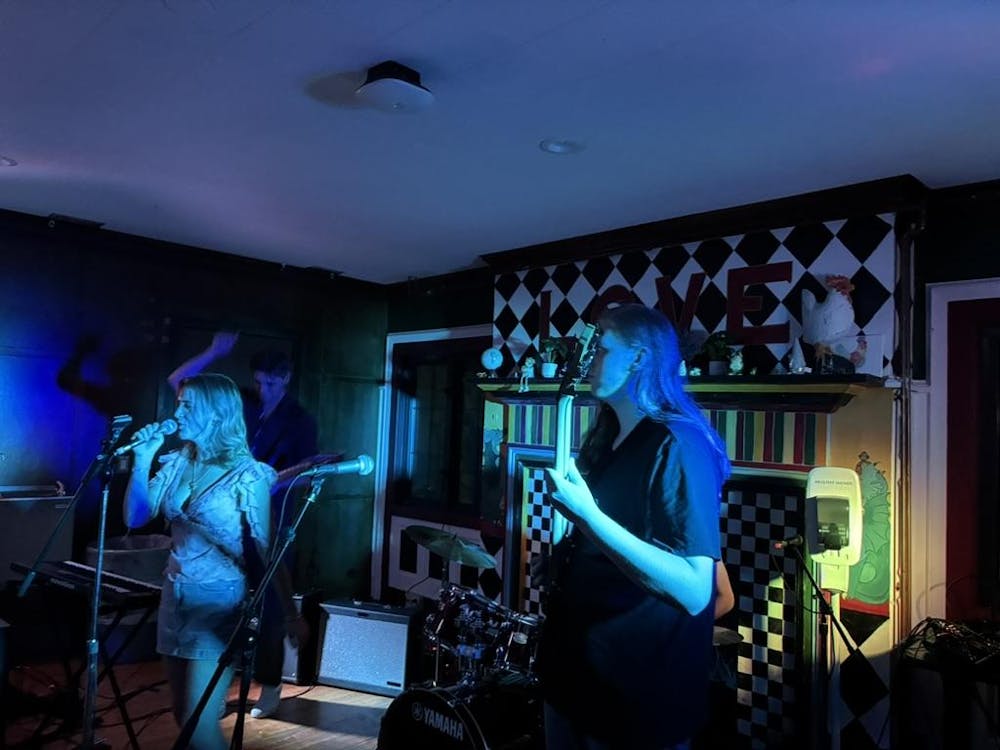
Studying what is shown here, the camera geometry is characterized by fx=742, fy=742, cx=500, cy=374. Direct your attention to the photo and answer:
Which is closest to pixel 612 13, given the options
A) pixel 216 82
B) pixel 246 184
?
pixel 216 82

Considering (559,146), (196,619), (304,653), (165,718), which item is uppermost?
(559,146)

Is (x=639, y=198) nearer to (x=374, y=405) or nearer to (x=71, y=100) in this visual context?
(x=71, y=100)

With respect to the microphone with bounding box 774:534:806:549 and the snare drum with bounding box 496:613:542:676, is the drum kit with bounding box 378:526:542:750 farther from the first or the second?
the microphone with bounding box 774:534:806:549

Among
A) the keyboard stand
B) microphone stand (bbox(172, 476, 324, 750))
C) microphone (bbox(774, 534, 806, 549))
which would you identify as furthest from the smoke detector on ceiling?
microphone (bbox(774, 534, 806, 549))

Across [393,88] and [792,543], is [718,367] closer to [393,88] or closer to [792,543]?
[792,543]

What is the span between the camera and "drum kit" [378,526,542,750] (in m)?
2.55

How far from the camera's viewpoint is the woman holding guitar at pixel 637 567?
125cm

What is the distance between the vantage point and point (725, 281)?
3.27 m

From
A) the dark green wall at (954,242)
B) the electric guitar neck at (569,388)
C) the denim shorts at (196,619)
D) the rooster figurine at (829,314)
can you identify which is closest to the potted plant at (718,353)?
the rooster figurine at (829,314)

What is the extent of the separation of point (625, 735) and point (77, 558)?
3.46 m

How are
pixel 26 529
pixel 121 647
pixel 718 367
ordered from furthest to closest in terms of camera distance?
1. pixel 26 529
2. pixel 718 367
3. pixel 121 647

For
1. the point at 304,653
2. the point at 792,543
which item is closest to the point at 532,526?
the point at 304,653

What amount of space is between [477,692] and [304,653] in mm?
1610

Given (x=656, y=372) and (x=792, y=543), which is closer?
(x=656, y=372)
